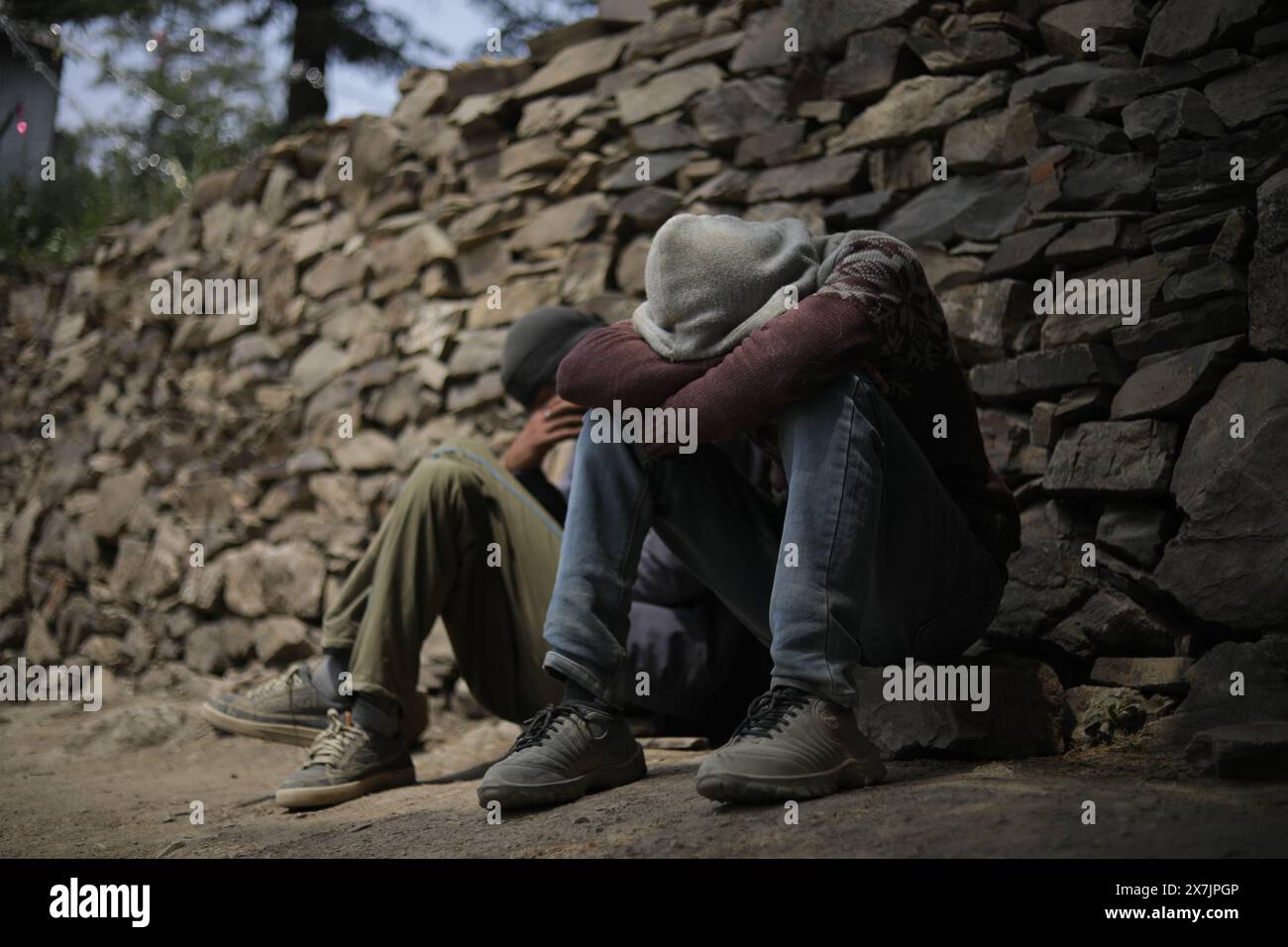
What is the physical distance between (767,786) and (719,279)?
0.84 meters

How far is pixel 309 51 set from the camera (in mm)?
7766

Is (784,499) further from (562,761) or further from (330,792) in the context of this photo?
(330,792)

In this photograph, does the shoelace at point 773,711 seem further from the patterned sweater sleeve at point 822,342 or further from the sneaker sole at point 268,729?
the sneaker sole at point 268,729

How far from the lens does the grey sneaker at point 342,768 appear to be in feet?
7.70

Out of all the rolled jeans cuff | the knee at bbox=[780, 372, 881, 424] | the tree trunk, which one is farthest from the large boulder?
the tree trunk

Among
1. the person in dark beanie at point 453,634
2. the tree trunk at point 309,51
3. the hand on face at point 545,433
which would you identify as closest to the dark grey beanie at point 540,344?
the hand on face at point 545,433

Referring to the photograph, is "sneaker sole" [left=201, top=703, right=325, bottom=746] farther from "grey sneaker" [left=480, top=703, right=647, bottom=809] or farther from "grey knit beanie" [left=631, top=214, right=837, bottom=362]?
"grey knit beanie" [left=631, top=214, right=837, bottom=362]

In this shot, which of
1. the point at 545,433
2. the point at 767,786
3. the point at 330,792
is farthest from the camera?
the point at 545,433

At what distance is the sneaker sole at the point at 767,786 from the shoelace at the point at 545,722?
33 cm

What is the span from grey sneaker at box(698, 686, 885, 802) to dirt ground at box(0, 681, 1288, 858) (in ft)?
0.10

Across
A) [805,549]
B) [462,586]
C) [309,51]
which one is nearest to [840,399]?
[805,549]
